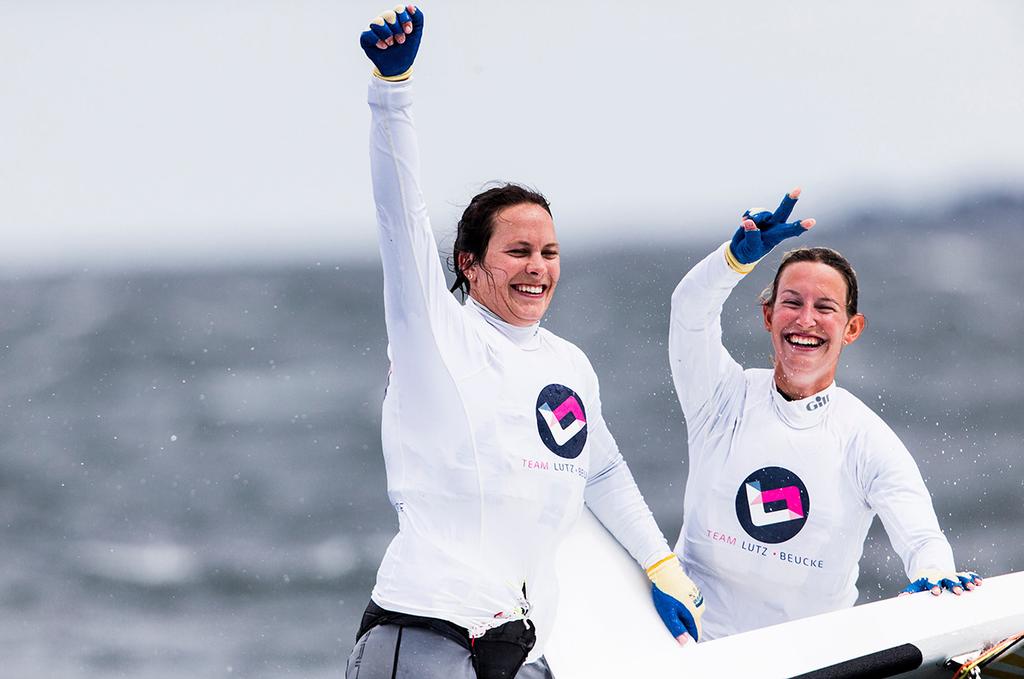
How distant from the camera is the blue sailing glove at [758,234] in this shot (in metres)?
2.19

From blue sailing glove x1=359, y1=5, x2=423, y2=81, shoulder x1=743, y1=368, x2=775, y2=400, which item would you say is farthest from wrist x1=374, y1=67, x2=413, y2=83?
shoulder x1=743, y1=368, x2=775, y2=400

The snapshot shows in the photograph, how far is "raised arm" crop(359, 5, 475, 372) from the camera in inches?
63.2

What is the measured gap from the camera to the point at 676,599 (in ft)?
7.70

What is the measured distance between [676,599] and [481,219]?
96 centimetres

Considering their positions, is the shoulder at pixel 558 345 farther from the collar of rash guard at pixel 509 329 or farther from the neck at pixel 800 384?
the neck at pixel 800 384

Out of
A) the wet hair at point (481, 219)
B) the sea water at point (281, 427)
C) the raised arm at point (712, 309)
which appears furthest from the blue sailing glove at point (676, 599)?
the sea water at point (281, 427)

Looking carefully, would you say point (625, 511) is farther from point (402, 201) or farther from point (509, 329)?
point (402, 201)

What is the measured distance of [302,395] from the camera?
10273 mm

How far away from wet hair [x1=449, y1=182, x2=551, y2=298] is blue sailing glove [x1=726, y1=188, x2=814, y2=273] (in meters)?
0.42

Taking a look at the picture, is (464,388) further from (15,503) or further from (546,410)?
(15,503)

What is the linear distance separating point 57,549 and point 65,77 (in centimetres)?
1150

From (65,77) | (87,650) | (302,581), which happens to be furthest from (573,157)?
(87,650)

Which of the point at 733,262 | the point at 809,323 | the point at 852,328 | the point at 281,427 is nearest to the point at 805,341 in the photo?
the point at 809,323

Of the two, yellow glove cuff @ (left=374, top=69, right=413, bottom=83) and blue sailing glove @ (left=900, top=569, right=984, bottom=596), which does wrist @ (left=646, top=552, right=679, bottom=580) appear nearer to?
blue sailing glove @ (left=900, top=569, right=984, bottom=596)
